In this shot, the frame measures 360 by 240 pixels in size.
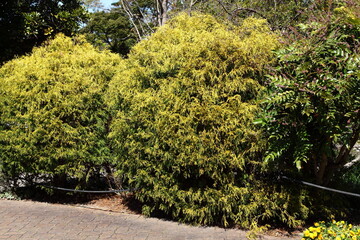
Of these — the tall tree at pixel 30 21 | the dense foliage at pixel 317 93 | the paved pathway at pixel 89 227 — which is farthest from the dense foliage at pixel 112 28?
the dense foliage at pixel 317 93

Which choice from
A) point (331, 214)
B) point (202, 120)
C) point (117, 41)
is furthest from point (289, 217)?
point (117, 41)

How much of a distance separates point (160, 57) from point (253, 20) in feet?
5.19

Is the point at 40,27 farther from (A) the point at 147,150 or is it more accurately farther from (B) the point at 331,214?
(B) the point at 331,214

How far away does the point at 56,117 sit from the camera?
5680 millimetres

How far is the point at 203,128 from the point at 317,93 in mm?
1551

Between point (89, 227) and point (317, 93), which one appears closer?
point (317, 93)

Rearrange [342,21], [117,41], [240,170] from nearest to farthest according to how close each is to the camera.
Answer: [342,21] < [240,170] < [117,41]

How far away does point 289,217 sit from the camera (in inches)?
177

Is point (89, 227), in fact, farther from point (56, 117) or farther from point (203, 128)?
point (203, 128)

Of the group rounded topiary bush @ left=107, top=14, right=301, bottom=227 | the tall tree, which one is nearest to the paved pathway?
rounded topiary bush @ left=107, top=14, right=301, bottom=227

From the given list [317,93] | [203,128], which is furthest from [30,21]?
[317,93]

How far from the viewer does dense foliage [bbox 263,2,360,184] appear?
3721mm

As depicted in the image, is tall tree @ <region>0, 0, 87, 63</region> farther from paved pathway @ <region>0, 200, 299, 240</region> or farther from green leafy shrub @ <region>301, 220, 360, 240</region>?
green leafy shrub @ <region>301, 220, 360, 240</region>

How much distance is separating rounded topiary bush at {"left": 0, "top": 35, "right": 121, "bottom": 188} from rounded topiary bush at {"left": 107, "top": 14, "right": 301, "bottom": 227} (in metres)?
0.91
